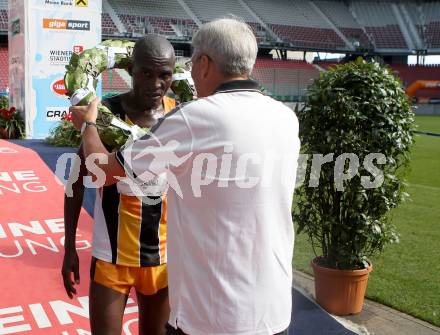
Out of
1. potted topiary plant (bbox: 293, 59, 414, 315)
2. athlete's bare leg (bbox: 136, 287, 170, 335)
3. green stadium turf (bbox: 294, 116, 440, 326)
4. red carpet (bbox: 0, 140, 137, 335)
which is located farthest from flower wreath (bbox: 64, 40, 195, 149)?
green stadium turf (bbox: 294, 116, 440, 326)

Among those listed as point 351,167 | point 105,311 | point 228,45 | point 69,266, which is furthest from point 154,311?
point 351,167

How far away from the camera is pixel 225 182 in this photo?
57.4 inches

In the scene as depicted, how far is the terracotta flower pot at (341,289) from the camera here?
379 centimetres

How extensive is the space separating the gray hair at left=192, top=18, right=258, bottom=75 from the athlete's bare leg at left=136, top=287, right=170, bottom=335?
1.19 m

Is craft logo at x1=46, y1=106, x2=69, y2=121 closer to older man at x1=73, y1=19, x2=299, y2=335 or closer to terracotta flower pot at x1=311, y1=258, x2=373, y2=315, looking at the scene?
terracotta flower pot at x1=311, y1=258, x2=373, y2=315

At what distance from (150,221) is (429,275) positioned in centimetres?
340

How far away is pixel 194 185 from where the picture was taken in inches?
58.9

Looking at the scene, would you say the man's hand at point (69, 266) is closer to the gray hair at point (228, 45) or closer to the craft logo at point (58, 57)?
the gray hair at point (228, 45)

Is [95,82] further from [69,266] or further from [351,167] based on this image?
[351,167]

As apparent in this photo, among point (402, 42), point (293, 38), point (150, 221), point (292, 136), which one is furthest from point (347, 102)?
point (402, 42)

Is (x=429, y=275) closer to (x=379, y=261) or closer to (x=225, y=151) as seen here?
(x=379, y=261)

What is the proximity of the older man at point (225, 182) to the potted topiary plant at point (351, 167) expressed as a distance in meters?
2.14

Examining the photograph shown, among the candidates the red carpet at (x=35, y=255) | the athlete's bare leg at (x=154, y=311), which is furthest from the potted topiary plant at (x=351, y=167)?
the athlete's bare leg at (x=154, y=311)

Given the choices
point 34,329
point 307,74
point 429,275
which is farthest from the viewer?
point 307,74
